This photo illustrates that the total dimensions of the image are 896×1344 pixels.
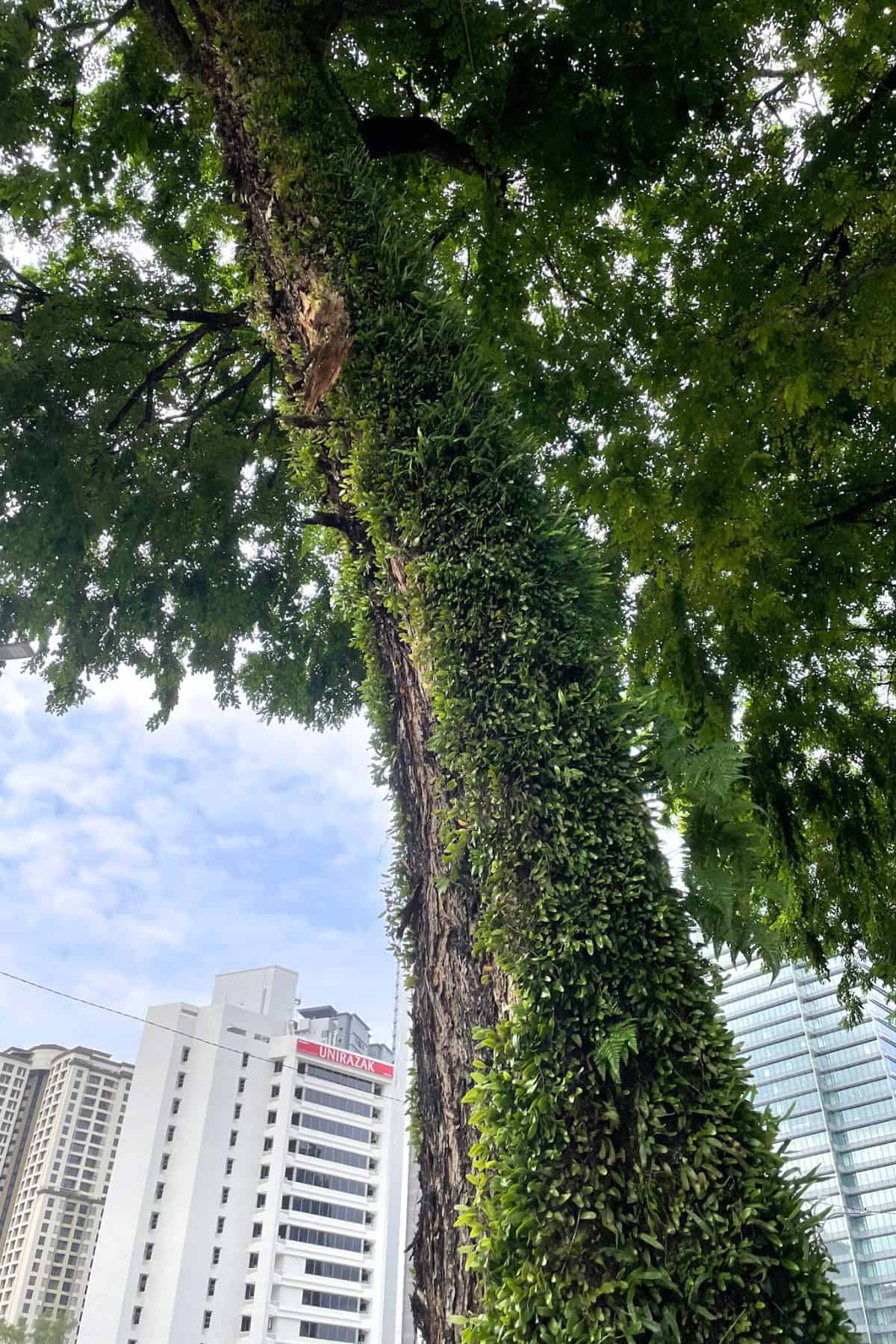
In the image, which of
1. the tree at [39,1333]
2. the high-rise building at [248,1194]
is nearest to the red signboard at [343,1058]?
the high-rise building at [248,1194]

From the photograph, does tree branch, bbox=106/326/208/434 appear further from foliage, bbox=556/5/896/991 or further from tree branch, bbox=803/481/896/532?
tree branch, bbox=803/481/896/532

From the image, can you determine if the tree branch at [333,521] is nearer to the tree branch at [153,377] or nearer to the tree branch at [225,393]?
the tree branch at [153,377]

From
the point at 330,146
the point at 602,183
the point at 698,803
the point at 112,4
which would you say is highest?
the point at 112,4

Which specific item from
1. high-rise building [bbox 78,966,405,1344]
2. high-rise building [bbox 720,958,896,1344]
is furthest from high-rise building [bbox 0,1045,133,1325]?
high-rise building [bbox 720,958,896,1344]

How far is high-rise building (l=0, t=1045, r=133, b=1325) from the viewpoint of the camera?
74812mm

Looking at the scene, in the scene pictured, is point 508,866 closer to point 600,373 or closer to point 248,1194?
point 600,373

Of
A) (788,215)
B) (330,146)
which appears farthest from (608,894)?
(788,215)

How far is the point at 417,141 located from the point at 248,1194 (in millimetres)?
54797

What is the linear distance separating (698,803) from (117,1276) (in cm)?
5501

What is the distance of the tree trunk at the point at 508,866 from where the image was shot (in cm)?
143

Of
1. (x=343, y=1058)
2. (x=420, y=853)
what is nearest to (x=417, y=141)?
(x=420, y=853)

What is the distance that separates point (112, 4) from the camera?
558cm

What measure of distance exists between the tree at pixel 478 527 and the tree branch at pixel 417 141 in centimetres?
2

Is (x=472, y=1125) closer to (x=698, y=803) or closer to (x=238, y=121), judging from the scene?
(x=698, y=803)
